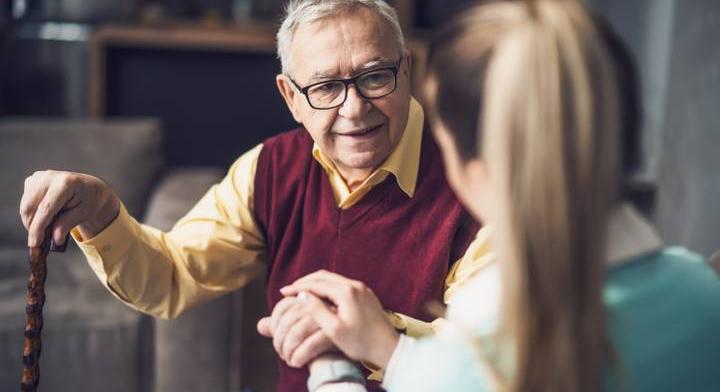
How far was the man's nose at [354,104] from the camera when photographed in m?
1.46

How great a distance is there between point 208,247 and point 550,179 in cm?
90

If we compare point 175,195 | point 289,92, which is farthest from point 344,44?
point 175,195

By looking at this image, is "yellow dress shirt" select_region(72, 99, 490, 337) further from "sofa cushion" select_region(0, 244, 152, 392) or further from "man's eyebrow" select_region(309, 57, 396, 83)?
"sofa cushion" select_region(0, 244, 152, 392)

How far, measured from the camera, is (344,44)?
1438mm

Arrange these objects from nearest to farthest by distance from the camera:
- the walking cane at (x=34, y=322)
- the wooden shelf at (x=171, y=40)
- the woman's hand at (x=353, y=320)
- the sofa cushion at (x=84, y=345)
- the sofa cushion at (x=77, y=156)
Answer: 1. the woman's hand at (x=353, y=320)
2. the walking cane at (x=34, y=322)
3. the sofa cushion at (x=84, y=345)
4. the sofa cushion at (x=77, y=156)
5. the wooden shelf at (x=171, y=40)

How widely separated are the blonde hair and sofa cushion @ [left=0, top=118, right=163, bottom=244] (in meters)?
2.12

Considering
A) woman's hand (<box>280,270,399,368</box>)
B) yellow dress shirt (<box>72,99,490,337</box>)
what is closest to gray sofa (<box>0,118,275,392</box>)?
yellow dress shirt (<box>72,99,490,337</box>)

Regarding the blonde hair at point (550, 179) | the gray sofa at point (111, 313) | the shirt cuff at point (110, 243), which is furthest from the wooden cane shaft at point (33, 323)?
the gray sofa at point (111, 313)

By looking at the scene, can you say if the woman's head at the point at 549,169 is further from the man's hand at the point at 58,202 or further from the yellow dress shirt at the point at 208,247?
the man's hand at the point at 58,202

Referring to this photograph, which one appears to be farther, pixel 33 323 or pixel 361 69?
pixel 361 69

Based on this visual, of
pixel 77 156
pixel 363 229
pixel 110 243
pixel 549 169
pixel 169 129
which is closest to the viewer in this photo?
pixel 549 169

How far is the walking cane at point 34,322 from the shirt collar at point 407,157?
0.51m

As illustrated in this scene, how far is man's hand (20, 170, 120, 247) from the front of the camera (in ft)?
4.19

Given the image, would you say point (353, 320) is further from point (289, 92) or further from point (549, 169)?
point (289, 92)
